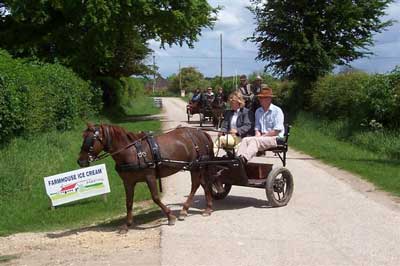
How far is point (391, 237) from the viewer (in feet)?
26.6

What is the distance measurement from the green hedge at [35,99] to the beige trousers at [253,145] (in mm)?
6273

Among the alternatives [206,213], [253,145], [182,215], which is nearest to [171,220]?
[182,215]

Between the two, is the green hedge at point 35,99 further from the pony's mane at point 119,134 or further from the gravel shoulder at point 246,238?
the pony's mane at point 119,134

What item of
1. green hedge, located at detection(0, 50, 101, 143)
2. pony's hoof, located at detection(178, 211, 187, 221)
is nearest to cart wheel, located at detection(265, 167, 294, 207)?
pony's hoof, located at detection(178, 211, 187, 221)

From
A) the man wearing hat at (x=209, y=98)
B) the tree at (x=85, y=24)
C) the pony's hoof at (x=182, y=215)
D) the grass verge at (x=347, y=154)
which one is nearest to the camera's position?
the pony's hoof at (x=182, y=215)

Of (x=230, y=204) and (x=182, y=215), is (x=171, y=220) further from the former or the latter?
(x=230, y=204)

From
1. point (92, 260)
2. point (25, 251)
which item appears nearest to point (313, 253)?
point (92, 260)

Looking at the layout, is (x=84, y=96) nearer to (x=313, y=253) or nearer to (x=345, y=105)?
(x=345, y=105)

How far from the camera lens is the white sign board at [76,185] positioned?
1072 centimetres

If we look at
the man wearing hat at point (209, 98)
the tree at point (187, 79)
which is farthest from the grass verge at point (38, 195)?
the tree at point (187, 79)

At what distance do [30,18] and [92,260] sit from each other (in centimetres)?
2581

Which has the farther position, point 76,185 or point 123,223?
point 76,185

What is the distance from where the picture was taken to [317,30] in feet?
96.8

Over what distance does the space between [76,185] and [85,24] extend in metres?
20.9
